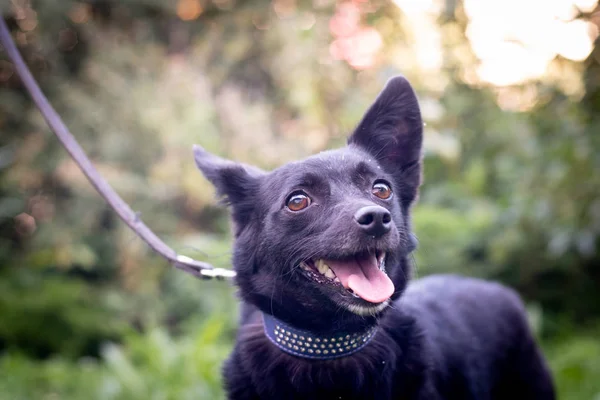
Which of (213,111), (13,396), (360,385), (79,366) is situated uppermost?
(360,385)

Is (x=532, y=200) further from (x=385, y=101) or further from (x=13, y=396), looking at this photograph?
(x=13, y=396)

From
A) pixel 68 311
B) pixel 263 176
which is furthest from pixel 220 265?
pixel 263 176

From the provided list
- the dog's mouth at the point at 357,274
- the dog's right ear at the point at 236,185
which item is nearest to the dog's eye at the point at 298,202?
the dog's mouth at the point at 357,274

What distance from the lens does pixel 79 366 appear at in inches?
234

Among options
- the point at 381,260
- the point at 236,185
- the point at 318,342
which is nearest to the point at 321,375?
the point at 318,342

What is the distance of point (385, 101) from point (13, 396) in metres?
4.25

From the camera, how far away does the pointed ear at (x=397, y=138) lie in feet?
9.41

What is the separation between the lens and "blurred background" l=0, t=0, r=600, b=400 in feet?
18.8

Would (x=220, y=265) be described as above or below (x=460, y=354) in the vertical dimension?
below

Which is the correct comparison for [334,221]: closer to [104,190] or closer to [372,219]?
[372,219]

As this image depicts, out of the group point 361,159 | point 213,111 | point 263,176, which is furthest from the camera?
point 213,111

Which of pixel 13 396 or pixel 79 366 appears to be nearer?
pixel 13 396

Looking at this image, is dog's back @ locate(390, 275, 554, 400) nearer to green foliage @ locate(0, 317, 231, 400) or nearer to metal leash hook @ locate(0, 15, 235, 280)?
metal leash hook @ locate(0, 15, 235, 280)

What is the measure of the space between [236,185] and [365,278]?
0.87 meters
